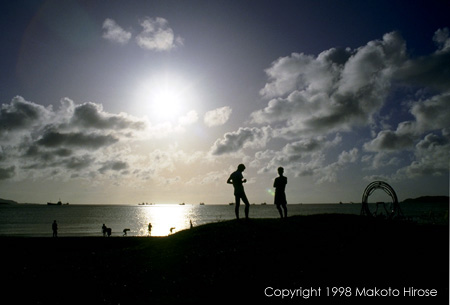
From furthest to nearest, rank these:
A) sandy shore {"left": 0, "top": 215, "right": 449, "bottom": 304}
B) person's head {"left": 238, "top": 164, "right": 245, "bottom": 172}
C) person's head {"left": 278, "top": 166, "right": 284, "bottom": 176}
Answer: person's head {"left": 278, "top": 166, "right": 284, "bottom": 176} → person's head {"left": 238, "top": 164, "right": 245, "bottom": 172} → sandy shore {"left": 0, "top": 215, "right": 449, "bottom": 304}

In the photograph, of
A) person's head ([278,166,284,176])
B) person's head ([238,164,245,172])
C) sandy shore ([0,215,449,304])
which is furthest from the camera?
person's head ([278,166,284,176])

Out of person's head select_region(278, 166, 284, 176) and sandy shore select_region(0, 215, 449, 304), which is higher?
person's head select_region(278, 166, 284, 176)

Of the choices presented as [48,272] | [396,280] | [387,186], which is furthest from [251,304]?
[387,186]

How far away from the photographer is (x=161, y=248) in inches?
653

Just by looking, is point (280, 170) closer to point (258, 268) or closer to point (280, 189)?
point (280, 189)

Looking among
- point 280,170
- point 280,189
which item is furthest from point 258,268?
point 280,170

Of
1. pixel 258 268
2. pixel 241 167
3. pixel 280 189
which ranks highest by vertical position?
pixel 241 167

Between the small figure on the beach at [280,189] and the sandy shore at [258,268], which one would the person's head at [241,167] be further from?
the sandy shore at [258,268]

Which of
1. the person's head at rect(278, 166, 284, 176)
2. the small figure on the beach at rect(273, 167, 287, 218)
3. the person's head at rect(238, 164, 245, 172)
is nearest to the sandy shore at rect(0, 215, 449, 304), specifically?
the small figure on the beach at rect(273, 167, 287, 218)

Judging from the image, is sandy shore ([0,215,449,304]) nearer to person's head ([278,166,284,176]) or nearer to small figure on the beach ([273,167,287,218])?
small figure on the beach ([273,167,287,218])

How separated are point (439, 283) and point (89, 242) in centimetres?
3912

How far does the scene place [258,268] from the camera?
37.9 feet

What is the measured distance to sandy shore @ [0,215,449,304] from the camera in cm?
983

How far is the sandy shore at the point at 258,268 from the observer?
32.2 feet
